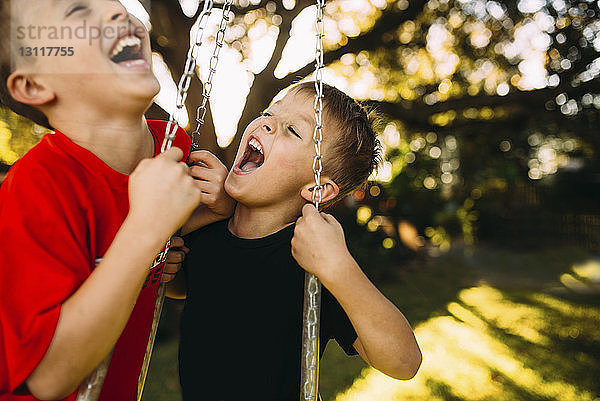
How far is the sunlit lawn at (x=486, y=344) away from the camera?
413 centimetres

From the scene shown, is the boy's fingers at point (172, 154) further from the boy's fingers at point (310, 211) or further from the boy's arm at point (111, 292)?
the boy's fingers at point (310, 211)

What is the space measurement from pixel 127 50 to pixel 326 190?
77 cm

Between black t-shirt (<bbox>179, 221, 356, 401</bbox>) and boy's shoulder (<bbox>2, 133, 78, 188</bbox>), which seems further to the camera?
black t-shirt (<bbox>179, 221, 356, 401</bbox>)

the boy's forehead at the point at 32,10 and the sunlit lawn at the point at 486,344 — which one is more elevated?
the boy's forehead at the point at 32,10

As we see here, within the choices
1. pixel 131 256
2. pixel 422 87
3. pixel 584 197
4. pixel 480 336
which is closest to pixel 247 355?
pixel 131 256

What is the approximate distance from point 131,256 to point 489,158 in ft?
46.1

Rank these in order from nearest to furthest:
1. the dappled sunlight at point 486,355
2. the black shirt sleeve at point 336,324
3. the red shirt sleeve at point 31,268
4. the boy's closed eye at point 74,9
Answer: the red shirt sleeve at point 31,268 → the boy's closed eye at point 74,9 → the black shirt sleeve at point 336,324 → the dappled sunlight at point 486,355

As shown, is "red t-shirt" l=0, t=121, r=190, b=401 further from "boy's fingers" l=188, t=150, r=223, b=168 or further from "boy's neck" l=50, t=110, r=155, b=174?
"boy's fingers" l=188, t=150, r=223, b=168

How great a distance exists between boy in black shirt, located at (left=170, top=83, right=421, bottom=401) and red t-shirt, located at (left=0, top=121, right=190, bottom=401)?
0.43 m

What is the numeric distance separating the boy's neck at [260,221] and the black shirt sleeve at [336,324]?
11.4 inches

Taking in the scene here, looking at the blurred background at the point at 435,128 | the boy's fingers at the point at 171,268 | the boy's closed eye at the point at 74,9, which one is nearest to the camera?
the boy's closed eye at the point at 74,9

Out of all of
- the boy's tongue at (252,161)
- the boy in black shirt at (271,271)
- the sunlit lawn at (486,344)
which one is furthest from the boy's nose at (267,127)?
the sunlit lawn at (486,344)

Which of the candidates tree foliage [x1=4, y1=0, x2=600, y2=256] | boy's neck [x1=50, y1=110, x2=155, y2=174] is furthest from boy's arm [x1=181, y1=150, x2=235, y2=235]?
tree foliage [x1=4, y1=0, x2=600, y2=256]

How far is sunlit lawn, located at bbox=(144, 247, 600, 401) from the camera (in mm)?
4133
